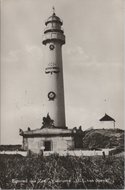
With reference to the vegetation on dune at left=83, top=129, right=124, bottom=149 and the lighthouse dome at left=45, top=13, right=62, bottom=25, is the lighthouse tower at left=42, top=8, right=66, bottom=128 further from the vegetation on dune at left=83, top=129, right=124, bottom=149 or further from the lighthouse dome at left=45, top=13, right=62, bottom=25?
the vegetation on dune at left=83, top=129, right=124, bottom=149

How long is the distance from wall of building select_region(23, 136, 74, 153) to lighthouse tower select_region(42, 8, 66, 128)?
102 cm

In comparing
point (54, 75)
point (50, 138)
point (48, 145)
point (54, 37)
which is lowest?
point (48, 145)

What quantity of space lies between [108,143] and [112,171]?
844 inches

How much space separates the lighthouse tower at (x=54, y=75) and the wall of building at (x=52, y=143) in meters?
1.02

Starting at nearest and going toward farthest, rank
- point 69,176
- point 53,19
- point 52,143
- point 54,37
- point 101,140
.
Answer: point 69,176
point 52,143
point 54,37
point 53,19
point 101,140

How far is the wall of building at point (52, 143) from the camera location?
2745 centimetres

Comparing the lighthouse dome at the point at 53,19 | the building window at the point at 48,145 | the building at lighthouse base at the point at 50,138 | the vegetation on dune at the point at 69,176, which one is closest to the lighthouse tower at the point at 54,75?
the lighthouse dome at the point at 53,19

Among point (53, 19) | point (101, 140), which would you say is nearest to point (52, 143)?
point (101, 140)

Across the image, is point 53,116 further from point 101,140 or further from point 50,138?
point 101,140

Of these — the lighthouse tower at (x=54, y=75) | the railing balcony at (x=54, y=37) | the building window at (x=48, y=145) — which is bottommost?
the building window at (x=48, y=145)

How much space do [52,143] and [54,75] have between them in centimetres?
479

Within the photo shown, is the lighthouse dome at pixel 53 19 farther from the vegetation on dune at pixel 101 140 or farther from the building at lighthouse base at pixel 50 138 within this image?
the vegetation on dune at pixel 101 140

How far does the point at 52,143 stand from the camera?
90.5ft

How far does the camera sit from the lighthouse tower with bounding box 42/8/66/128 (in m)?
27.8
